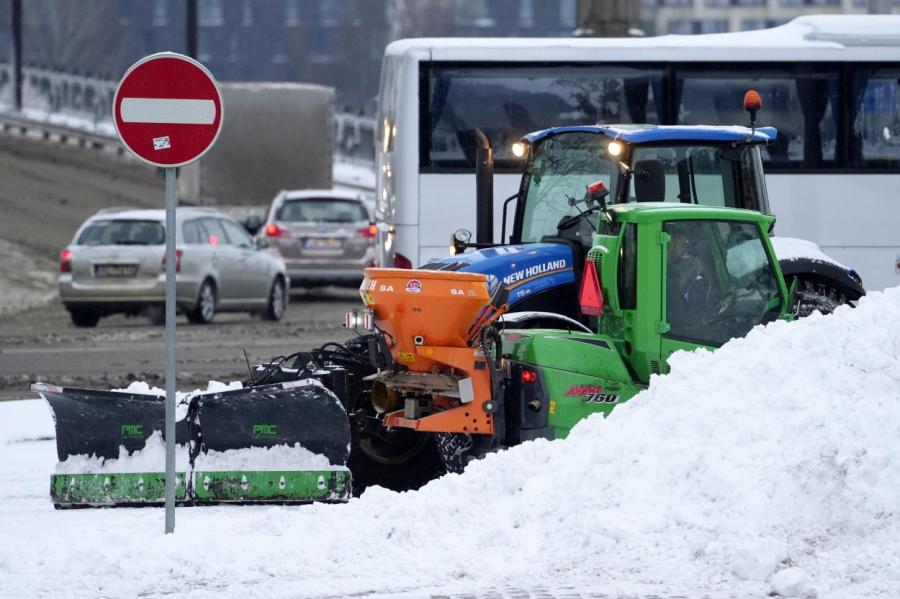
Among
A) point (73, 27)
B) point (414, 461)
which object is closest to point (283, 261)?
point (414, 461)

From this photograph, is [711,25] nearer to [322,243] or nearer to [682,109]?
[322,243]

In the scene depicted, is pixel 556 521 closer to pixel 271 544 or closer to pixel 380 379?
pixel 271 544

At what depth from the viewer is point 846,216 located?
1814cm

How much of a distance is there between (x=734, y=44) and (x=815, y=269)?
6.22 metres

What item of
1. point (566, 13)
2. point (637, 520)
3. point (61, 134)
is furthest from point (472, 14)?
point (637, 520)

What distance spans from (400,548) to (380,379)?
7.31 feet

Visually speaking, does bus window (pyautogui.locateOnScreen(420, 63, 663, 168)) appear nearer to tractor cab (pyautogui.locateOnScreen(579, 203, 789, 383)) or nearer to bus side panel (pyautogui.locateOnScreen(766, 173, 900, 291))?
bus side panel (pyautogui.locateOnScreen(766, 173, 900, 291))

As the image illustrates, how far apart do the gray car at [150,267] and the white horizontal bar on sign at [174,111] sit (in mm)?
14101

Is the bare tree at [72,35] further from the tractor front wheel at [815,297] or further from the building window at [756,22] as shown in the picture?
the tractor front wheel at [815,297]

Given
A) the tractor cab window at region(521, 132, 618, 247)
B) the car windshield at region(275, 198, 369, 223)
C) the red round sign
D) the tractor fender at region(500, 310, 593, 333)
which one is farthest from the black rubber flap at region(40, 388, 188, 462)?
the car windshield at region(275, 198, 369, 223)

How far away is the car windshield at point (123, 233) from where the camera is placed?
75.7 ft

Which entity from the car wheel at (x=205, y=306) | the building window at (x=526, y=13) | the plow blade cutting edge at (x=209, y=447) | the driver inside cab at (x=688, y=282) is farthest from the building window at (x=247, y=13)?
the plow blade cutting edge at (x=209, y=447)

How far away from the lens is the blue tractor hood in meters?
11.3

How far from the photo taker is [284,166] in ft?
113
